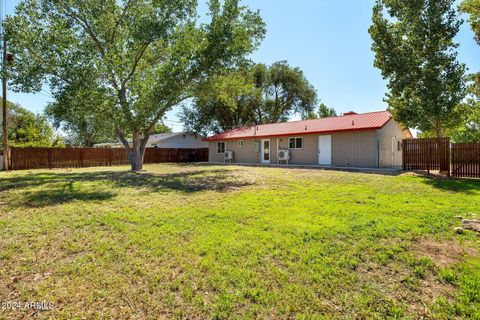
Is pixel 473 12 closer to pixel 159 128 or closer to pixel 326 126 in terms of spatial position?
pixel 326 126

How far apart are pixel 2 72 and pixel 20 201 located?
9827 mm

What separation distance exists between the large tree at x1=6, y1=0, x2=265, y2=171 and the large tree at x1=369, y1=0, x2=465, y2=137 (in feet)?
A: 20.9

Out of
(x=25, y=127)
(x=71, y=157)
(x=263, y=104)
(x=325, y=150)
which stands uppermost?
(x=263, y=104)

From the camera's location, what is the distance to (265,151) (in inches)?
869

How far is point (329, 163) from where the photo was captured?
703 inches

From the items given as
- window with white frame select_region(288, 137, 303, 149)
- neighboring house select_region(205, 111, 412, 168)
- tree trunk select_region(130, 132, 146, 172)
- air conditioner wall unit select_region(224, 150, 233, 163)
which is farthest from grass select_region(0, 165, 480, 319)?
air conditioner wall unit select_region(224, 150, 233, 163)

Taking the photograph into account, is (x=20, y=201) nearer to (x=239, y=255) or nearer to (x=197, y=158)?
(x=239, y=255)

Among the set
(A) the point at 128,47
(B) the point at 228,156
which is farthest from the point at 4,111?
(B) the point at 228,156

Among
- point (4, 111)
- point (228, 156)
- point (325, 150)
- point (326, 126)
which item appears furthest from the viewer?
point (228, 156)

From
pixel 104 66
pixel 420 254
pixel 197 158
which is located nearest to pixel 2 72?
pixel 104 66

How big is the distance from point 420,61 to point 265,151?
1168 cm

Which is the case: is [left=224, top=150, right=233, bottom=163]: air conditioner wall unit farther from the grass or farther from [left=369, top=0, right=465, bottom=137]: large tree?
the grass

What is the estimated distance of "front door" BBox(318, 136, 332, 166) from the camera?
1788 cm

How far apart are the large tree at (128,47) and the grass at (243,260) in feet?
24.1
